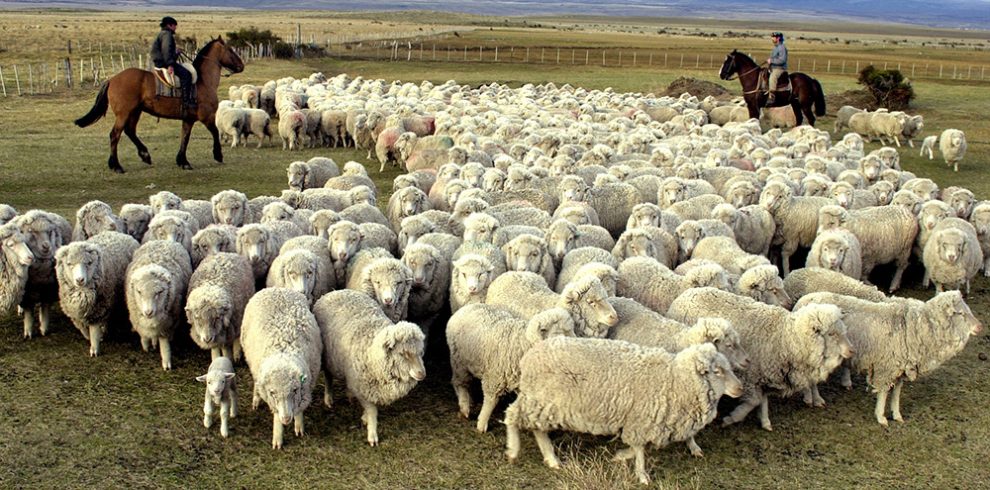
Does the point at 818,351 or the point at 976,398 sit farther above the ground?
the point at 818,351

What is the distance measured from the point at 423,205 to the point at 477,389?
4.07m

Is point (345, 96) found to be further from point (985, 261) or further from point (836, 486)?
point (836, 486)

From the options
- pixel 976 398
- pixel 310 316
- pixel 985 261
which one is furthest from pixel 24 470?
pixel 985 261

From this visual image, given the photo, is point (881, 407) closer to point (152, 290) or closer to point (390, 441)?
point (390, 441)

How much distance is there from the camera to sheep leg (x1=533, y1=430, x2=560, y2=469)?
245 inches

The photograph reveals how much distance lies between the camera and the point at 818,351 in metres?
6.86

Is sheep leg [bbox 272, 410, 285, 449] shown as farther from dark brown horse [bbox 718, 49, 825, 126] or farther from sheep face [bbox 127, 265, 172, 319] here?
dark brown horse [bbox 718, 49, 825, 126]

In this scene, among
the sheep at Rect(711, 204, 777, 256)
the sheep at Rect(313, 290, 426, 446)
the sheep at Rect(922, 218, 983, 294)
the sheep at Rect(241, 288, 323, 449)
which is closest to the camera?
the sheep at Rect(241, 288, 323, 449)

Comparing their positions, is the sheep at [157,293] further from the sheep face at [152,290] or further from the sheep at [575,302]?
the sheep at [575,302]

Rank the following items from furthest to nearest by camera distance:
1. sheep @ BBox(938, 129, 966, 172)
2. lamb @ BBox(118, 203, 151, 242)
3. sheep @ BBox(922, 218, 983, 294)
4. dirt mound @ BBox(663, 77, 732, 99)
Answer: dirt mound @ BBox(663, 77, 732, 99) → sheep @ BBox(938, 129, 966, 172) → sheep @ BBox(922, 218, 983, 294) → lamb @ BBox(118, 203, 151, 242)

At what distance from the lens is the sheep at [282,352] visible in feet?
20.0

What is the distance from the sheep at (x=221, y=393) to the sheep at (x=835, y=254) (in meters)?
6.09

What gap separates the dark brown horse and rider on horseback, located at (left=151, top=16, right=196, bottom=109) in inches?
576

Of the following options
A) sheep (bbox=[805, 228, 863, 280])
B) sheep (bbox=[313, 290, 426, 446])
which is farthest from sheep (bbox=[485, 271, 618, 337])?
sheep (bbox=[805, 228, 863, 280])
